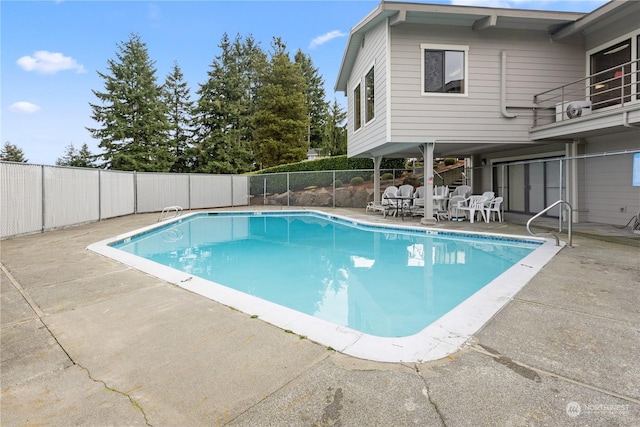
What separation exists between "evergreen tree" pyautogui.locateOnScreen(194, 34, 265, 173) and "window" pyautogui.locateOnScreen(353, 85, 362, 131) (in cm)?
1458

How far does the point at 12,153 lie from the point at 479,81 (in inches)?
1801

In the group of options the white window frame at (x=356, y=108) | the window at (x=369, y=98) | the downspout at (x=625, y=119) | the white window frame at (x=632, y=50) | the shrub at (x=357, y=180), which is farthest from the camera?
the shrub at (x=357, y=180)

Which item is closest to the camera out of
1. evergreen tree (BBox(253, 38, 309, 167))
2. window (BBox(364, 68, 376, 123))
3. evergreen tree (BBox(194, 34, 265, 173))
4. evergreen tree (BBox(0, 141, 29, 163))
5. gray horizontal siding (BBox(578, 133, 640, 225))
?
gray horizontal siding (BBox(578, 133, 640, 225))

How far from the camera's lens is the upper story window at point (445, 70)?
875 cm

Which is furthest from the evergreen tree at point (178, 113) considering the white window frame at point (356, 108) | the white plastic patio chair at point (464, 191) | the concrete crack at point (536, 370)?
the concrete crack at point (536, 370)

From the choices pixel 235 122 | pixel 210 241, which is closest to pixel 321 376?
pixel 210 241

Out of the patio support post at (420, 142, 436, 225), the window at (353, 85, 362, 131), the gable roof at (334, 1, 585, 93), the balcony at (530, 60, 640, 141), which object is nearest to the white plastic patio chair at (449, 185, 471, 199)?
the patio support post at (420, 142, 436, 225)

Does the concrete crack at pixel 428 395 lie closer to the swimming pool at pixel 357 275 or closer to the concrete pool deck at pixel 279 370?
the concrete pool deck at pixel 279 370

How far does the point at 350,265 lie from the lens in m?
6.10

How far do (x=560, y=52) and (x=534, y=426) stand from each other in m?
10.7

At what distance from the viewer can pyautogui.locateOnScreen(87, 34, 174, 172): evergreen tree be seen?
22875 mm

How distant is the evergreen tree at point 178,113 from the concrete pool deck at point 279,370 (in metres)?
24.7

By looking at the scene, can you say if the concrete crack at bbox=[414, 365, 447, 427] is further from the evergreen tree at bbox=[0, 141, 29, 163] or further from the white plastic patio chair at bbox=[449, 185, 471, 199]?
the evergreen tree at bbox=[0, 141, 29, 163]

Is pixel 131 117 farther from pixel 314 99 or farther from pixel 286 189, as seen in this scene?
pixel 314 99
